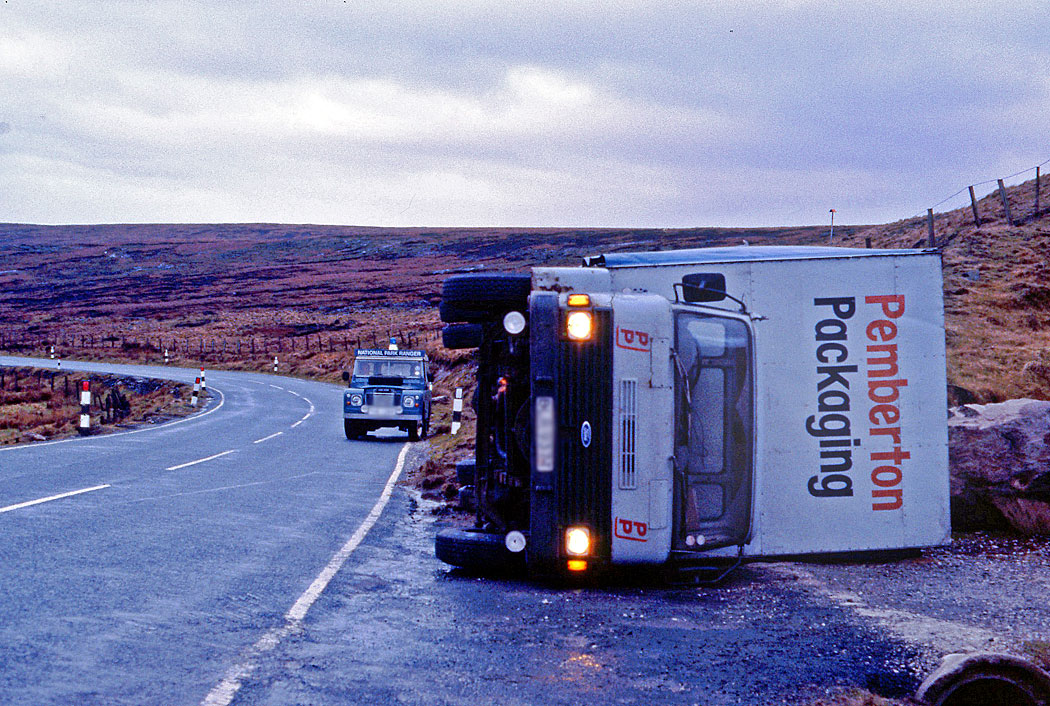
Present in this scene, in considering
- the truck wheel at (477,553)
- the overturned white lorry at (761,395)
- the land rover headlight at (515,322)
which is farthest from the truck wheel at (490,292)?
the truck wheel at (477,553)

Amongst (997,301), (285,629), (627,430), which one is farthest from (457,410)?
(285,629)

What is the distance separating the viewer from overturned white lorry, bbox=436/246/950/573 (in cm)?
652

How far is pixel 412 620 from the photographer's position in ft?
18.5

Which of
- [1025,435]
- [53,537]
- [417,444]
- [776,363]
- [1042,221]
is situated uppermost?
[1042,221]

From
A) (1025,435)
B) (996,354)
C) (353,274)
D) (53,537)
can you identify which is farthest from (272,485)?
(353,274)

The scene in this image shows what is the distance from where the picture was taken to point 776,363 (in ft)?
23.8

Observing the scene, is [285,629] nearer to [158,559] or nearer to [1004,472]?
[158,559]

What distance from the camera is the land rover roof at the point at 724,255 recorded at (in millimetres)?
7395

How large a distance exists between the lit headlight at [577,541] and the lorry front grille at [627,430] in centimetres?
40

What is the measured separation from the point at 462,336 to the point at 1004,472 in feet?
16.7

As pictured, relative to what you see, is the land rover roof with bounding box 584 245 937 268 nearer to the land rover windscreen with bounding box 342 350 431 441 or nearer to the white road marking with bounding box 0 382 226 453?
the white road marking with bounding box 0 382 226 453

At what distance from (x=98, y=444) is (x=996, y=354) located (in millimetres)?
16350

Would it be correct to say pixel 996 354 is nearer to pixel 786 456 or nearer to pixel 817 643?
pixel 786 456

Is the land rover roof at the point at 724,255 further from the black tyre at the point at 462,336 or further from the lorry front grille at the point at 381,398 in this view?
the lorry front grille at the point at 381,398
